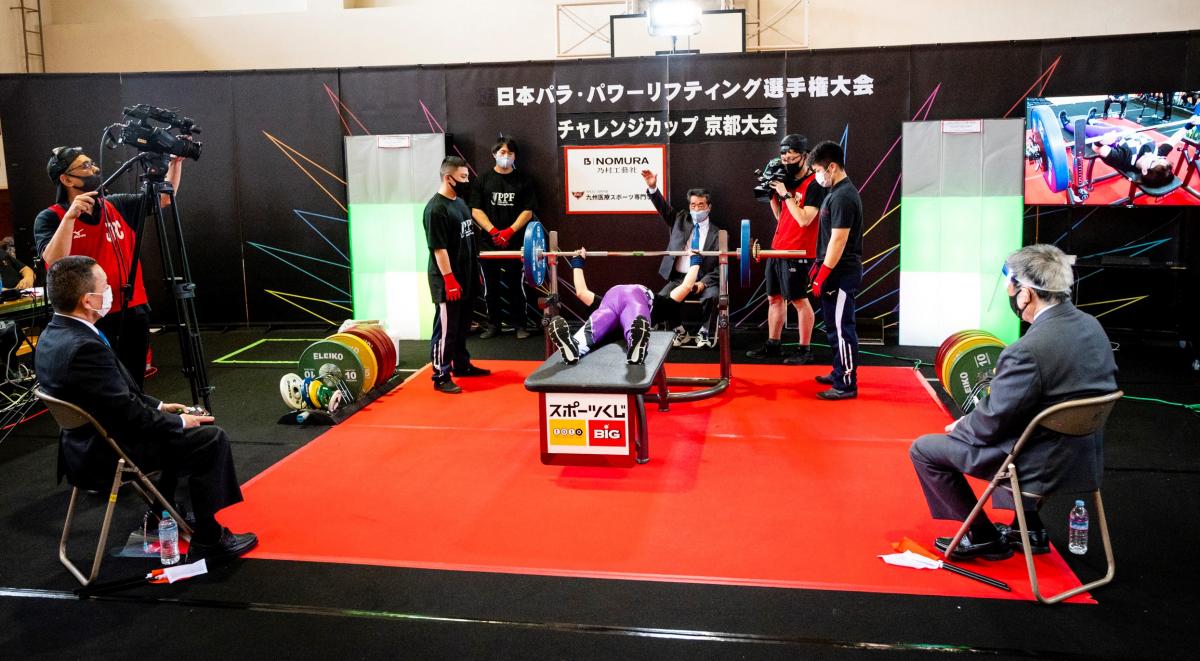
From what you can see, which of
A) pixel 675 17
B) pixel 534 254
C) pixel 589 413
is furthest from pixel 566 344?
pixel 675 17

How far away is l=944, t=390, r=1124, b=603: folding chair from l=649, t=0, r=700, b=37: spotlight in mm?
5567

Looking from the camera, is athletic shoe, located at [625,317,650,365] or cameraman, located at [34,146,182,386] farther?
athletic shoe, located at [625,317,650,365]

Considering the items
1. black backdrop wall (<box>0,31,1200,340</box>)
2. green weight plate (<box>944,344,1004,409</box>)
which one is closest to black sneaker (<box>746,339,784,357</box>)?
black backdrop wall (<box>0,31,1200,340</box>)

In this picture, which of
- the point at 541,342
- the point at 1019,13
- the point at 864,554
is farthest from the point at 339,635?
the point at 1019,13

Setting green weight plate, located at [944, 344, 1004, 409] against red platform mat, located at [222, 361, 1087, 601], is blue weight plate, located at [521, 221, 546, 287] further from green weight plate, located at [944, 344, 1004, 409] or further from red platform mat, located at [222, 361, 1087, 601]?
green weight plate, located at [944, 344, 1004, 409]

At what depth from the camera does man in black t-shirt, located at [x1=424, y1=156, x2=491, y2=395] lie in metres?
5.86

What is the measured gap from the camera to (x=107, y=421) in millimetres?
3244

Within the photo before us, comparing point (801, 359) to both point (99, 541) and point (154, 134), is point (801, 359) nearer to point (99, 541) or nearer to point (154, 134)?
point (154, 134)

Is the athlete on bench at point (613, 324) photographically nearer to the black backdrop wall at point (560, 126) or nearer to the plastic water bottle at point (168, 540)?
the plastic water bottle at point (168, 540)

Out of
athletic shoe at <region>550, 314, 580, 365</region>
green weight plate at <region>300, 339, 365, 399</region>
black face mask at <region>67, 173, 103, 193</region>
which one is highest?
black face mask at <region>67, 173, 103, 193</region>

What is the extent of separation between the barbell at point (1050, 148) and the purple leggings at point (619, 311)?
12.4ft

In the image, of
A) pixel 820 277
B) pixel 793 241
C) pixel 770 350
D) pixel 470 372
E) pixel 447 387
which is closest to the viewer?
pixel 820 277

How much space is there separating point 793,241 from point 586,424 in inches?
113

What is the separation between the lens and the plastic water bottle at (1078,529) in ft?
10.9
